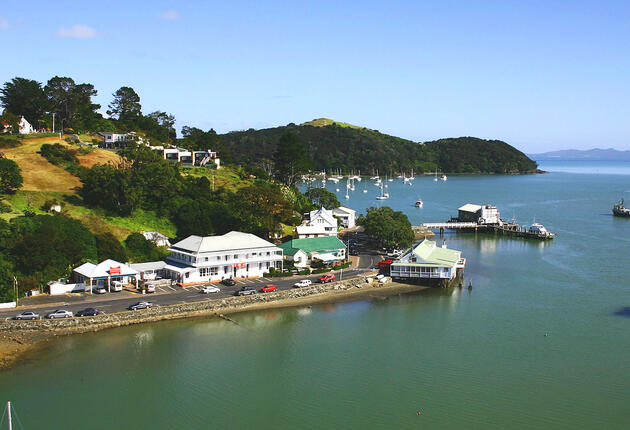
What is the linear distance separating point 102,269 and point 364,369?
19.4 m

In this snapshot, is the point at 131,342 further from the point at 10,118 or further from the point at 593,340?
the point at 10,118

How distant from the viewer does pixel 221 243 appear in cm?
4072

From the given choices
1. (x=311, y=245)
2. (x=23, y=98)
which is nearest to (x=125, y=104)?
(x=23, y=98)

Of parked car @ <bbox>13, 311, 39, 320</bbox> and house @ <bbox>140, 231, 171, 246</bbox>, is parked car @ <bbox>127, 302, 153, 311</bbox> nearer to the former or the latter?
parked car @ <bbox>13, 311, 39, 320</bbox>

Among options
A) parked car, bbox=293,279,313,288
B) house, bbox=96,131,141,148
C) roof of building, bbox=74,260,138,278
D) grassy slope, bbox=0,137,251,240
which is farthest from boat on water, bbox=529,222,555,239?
house, bbox=96,131,141,148

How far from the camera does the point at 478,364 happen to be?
28375mm

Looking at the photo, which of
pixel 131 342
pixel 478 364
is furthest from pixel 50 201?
pixel 478 364

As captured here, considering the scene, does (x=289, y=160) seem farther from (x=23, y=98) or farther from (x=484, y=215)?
(x=23, y=98)

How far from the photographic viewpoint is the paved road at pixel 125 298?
32250 mm

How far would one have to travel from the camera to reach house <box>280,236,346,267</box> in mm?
44844

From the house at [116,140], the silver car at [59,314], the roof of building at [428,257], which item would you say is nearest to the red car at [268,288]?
the roof of building at [428,257]

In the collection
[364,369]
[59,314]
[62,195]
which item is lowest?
[364,369]

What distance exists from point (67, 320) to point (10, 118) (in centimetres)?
4299

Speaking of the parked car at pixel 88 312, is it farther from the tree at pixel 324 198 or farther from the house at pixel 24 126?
the tree at pixel 324 198
